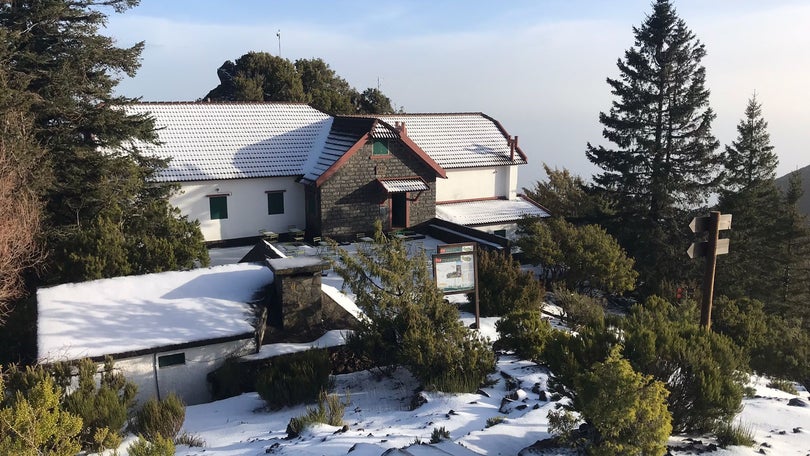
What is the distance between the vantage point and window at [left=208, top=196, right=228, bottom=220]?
23.7 metres

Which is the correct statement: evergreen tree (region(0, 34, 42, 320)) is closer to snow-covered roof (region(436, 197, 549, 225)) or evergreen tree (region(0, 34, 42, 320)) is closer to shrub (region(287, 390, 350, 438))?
shrub (region(287, 390, 350, 438))

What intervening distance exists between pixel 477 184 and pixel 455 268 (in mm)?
16370

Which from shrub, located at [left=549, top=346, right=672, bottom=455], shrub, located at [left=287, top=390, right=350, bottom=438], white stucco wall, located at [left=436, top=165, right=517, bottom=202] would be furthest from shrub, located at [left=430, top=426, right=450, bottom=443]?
white stucco wall, located at [left=436, top=165, right=517, bottom=202]

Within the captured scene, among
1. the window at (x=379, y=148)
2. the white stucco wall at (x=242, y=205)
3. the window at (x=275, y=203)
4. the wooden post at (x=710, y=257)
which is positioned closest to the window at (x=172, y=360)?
the wooden post at (x=710, y=257)

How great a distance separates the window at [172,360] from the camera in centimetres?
1094

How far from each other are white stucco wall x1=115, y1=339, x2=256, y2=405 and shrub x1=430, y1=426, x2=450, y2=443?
5149 mm

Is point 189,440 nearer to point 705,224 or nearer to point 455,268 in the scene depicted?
point 455,268

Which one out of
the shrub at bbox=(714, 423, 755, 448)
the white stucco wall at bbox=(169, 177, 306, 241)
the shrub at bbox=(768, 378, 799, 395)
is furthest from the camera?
the white stucco wall at bbox=(169, 177, 306, 241)

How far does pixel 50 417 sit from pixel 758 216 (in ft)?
102

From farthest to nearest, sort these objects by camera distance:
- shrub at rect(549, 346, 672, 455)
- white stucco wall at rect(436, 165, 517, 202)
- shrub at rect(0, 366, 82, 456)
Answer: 1. white stucco wall at rect(436, 165, 517, 202)
2. shrub at rect(0, 366, 82, 456)
3. shrub at rect(549, 346, 672, 455)

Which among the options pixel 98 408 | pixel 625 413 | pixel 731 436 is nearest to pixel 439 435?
pixel 625 413

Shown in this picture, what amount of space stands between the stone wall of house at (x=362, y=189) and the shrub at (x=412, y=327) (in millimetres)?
12580

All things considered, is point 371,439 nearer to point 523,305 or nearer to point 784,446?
point 784,446

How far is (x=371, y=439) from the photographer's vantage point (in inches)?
298
